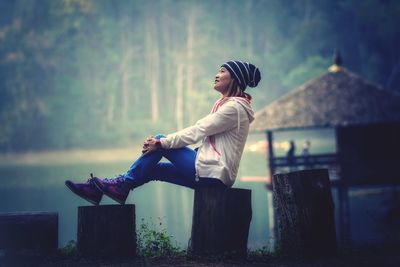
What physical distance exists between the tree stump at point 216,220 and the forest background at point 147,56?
109ft

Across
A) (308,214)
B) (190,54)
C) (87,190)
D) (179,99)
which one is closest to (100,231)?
(87,190)

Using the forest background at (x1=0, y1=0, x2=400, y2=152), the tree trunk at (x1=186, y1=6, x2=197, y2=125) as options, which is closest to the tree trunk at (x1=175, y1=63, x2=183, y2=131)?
the forest background at (x1=0, y1=0, x2=400, y2=152)

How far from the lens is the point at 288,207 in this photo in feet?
12.4

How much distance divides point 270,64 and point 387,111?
3125 cm

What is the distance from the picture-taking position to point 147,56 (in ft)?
148

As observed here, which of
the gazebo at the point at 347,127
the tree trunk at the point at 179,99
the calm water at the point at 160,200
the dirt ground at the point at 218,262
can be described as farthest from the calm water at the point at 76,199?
the tree trunk at the point at 179,99

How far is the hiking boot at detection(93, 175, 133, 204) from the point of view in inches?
142

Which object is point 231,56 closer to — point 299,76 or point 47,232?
point 299,76

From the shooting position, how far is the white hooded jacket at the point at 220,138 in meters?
3.57

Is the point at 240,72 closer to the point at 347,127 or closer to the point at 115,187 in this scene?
the point at 115,187

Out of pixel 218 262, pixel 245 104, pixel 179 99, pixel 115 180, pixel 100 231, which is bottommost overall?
pixel 218 262

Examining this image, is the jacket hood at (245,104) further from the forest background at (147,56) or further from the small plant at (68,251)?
the forest background at (147,56)

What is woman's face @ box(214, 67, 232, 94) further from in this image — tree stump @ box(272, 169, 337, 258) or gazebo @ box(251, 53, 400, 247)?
gazebo @ box(251, 53, 400, 247)

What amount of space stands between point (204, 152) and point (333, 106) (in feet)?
36.7
